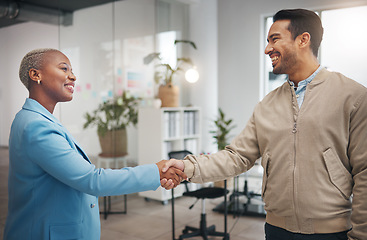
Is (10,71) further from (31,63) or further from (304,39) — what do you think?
(304,39)

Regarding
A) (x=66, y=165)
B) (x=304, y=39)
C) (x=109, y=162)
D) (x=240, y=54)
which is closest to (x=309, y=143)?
(x=304, y=39)

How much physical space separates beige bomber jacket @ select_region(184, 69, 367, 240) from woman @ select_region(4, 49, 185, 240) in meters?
0.56

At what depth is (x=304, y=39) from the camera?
154 cm

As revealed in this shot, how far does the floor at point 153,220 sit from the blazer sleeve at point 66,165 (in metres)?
2.08

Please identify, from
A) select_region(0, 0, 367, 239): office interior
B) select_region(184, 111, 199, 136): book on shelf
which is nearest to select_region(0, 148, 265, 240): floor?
select_region(0, 0, 367, 239): office interior

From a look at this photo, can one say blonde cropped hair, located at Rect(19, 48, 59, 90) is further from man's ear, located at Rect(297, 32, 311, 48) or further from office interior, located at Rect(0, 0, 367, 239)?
office interior, located at Rect(0, 0, 367, 239)

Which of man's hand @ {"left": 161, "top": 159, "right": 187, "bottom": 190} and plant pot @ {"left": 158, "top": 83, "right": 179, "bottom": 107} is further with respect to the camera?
plant pot @ {"left": 158, "top": 83, "right": 179, "bottom": 107}

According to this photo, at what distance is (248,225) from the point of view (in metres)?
3.86

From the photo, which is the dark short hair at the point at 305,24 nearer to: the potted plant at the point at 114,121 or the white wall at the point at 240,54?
the potted plant at the point at 114,121

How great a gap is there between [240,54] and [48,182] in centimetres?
553

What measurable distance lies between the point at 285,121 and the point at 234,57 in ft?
16.9

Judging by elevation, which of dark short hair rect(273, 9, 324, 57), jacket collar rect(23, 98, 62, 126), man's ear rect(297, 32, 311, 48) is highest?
dark short hair rect(273, 9, 324, 57)

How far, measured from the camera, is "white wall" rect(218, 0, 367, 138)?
6.25 metres

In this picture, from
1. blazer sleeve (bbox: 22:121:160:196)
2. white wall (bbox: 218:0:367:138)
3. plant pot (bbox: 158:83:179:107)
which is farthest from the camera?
white wall (bbox: 218:0:367:138)
